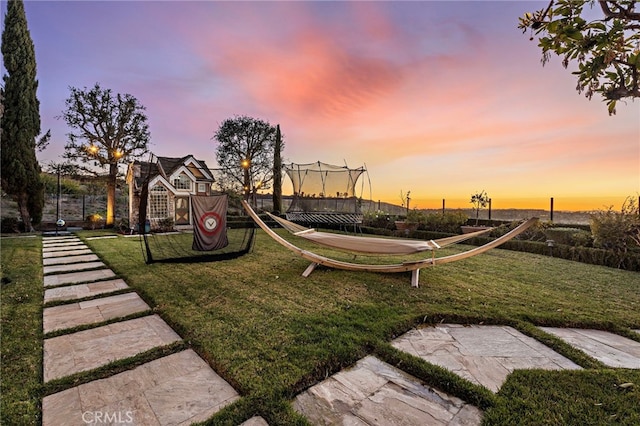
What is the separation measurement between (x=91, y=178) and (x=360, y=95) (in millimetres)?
11217

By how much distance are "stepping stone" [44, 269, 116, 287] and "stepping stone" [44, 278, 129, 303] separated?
0.25m

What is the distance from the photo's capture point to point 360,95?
7.61 meters

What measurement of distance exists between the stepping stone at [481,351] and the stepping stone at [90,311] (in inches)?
104

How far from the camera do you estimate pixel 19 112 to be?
8.72 meters

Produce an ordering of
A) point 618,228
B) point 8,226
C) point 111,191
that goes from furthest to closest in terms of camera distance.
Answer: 1. point 111,191
2. point 8,226
3. point 618,228

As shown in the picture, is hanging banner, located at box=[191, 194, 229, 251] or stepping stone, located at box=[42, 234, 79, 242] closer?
hanging banner, located at box=[191, 194, 229, 251]

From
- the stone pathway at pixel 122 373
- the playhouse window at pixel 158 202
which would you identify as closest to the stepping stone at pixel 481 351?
the stone pathway at pixel 122 373

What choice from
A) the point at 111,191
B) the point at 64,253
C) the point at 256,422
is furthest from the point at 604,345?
the point at 111,191

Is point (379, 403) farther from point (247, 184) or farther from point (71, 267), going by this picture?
point (247, 184)

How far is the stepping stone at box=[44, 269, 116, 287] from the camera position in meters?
3.59

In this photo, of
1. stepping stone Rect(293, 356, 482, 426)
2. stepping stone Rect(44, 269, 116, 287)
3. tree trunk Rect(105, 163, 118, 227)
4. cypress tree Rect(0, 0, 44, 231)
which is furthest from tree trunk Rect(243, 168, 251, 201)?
stepping stone Rect(293, 356, 482, 426)

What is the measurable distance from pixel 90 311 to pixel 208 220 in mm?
3122

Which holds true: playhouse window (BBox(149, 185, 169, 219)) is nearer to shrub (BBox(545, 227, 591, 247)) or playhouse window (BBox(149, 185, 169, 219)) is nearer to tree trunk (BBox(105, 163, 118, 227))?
tree trunk (BBox(105, 163, 118, 227))

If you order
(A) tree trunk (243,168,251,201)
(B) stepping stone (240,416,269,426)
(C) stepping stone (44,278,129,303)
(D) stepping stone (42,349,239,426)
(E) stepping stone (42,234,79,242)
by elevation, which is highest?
(A) tree trunk (243,168,251,201)
